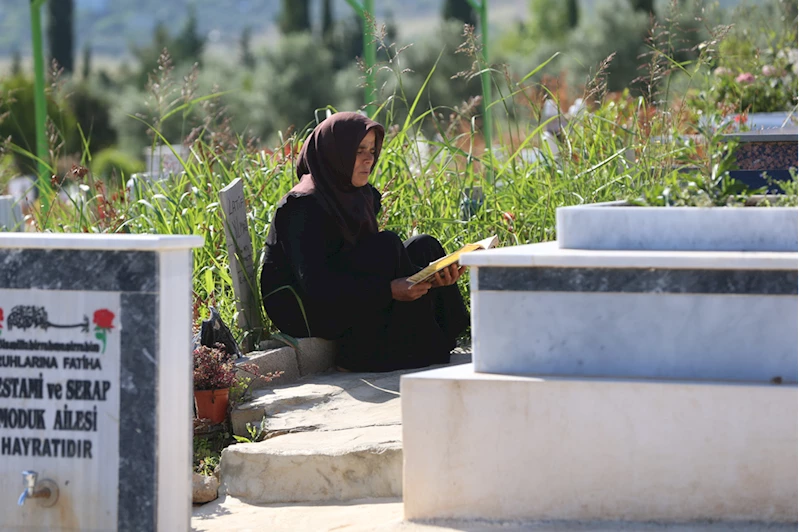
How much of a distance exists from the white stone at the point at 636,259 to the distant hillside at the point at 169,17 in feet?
515

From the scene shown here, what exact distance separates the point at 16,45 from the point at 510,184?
161m

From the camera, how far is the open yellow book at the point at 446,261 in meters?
3.93

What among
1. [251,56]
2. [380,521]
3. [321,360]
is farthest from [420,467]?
[251,56]

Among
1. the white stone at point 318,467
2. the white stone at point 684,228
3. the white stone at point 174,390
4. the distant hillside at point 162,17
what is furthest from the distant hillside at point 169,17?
the white stone at point 174,390

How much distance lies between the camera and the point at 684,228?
3.08 meters

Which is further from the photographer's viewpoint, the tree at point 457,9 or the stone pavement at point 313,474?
the tree at point 457,9

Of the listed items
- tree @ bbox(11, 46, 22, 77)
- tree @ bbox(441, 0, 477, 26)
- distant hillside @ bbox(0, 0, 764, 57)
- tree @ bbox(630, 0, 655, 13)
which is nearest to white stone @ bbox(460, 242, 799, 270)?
tree @ bbox(11, 46, 22, 77)

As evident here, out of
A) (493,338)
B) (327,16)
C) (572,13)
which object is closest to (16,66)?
(327,16)

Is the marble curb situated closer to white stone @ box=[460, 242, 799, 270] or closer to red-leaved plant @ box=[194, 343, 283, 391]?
red-leaved plant @ box=[194, 343, 283, 391]

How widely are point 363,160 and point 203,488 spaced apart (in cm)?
154

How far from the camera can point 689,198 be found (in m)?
3.27

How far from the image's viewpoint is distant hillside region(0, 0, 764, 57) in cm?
16288

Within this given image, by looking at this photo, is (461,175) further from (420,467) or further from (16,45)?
(16,45)

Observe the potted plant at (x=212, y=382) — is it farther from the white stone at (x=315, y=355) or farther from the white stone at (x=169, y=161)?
the white stone at (x=169, y=161)
